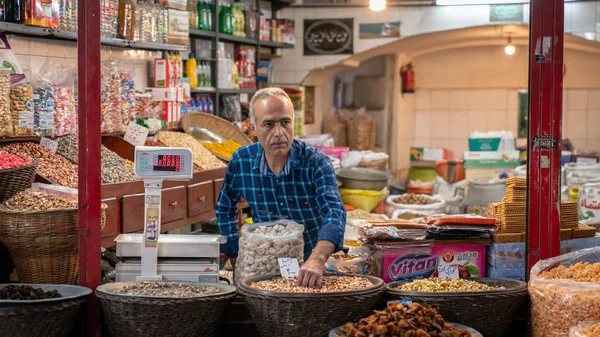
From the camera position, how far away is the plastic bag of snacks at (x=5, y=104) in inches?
172

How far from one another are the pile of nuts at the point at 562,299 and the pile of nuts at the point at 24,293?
171 cm

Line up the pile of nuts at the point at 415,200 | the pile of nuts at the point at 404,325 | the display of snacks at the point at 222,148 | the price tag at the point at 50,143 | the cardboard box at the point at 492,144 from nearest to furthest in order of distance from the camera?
the pile of nuts at the point at 404,325, the price tag at the point at 50,143, the display of snacks at the point at 222,148, the pile of nuts at the point at 415,200, the cardboard box at the point at 492,144

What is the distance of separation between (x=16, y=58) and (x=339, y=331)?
9.94 feet

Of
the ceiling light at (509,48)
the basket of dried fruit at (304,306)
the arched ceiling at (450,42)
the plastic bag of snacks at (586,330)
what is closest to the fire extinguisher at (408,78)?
the arched ceiling at (450,42)

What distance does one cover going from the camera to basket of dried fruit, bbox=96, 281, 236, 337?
2.83 metres

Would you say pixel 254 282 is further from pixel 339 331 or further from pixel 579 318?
pixel 579 318

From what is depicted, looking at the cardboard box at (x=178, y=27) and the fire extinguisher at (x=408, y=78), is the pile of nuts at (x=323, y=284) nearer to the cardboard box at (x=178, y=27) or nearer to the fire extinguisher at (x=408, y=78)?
the cardboard box at (x=178, y=27)

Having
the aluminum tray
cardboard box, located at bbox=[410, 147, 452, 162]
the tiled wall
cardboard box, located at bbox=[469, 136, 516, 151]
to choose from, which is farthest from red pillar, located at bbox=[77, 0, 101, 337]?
the tiled wall

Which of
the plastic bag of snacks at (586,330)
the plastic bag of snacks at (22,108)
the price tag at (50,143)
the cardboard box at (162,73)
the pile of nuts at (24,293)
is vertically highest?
the cardboard box at (162,73)

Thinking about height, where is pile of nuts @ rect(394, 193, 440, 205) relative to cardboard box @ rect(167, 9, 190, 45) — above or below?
below

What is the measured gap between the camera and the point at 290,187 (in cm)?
344

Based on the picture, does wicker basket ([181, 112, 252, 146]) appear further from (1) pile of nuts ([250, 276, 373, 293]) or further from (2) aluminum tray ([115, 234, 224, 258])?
(1) pile of nuts ([250, 276, 373, 293])

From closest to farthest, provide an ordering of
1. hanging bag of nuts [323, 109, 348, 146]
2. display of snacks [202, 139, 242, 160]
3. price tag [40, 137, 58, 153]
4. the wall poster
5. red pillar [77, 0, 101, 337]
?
red pillar [77, 0, 101, 337], price tag [40, 137, 58, 153], display of snacks [202, 139, 242, 160], the wall poster, hanging bag of nuts [323, 109, 348, 146]

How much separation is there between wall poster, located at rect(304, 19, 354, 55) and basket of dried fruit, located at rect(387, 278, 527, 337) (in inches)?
279
